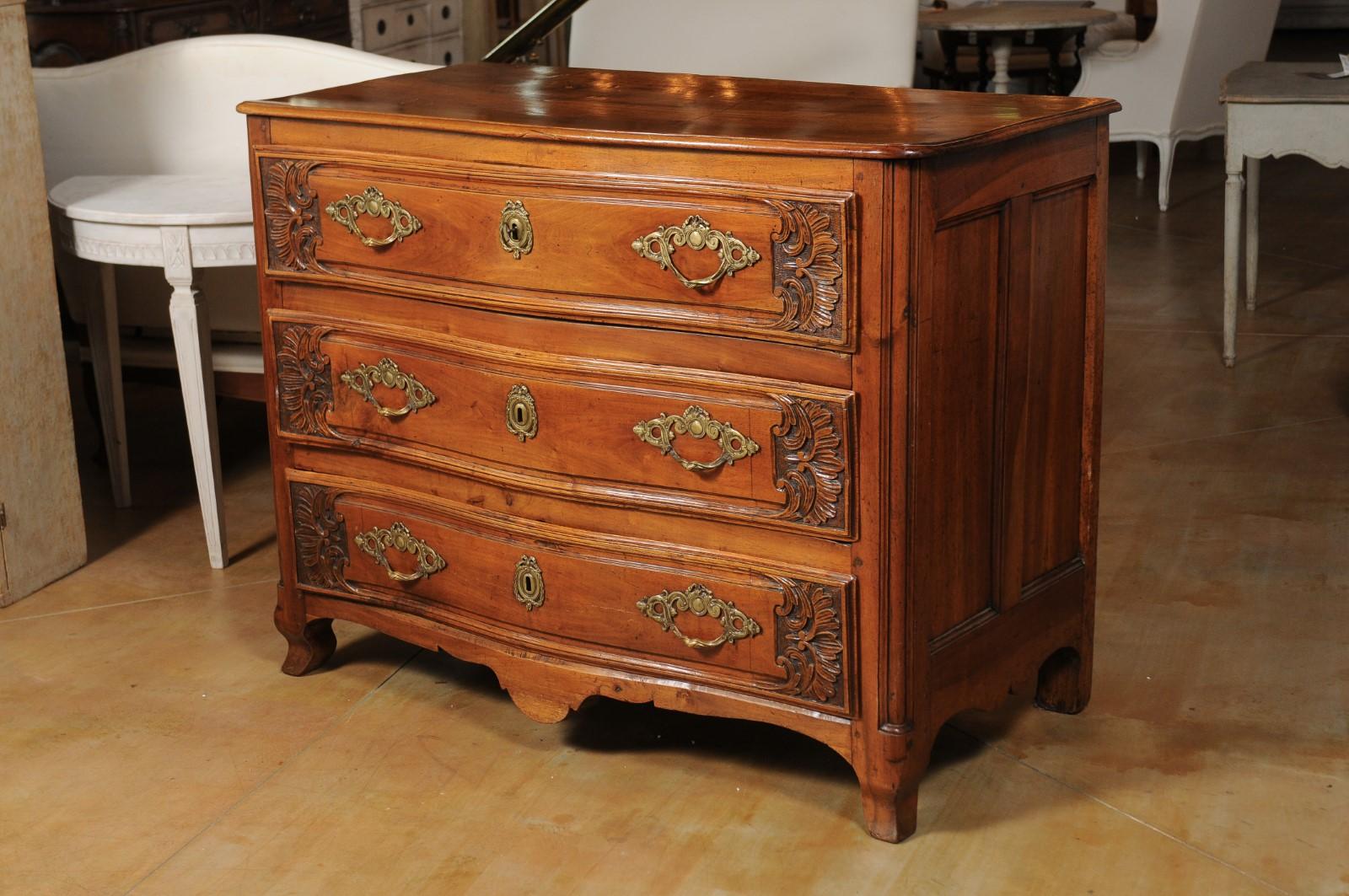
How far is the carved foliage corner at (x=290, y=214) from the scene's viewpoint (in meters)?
2.39

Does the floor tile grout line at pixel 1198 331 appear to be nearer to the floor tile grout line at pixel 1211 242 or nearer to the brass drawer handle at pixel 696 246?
the floor tile grout line at pixel 1211 242

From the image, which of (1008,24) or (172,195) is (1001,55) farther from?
(172,195)

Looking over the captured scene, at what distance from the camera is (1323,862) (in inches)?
81.1

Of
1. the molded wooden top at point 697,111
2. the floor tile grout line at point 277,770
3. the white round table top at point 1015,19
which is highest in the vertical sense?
the molded wooden top at point 697,111

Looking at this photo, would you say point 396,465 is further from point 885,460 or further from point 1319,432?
point 1319,432

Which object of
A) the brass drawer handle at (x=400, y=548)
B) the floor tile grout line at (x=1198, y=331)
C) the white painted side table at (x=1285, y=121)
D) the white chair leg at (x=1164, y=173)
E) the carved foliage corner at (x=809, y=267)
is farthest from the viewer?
the white chair leg at (x=1164, y=173)

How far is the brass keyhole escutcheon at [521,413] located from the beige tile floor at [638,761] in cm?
53

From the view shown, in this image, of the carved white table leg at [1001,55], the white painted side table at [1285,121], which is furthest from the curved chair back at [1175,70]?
the white painted side table at [1285,121]

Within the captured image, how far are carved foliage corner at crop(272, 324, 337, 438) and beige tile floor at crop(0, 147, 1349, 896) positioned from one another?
1.59ft

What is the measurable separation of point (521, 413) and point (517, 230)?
27cm

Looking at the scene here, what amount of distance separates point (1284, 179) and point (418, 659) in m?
5.49

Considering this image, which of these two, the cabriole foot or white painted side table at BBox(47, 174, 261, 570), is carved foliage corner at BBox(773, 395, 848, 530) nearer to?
the cabriole foot

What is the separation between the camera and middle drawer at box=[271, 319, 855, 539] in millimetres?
2037

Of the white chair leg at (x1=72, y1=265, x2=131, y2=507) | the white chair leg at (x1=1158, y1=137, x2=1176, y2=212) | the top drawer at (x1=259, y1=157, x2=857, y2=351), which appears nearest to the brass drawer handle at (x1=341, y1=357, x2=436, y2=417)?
Answer: the top drawer at (x1=259, y1=157, x2=857, y2=351)
